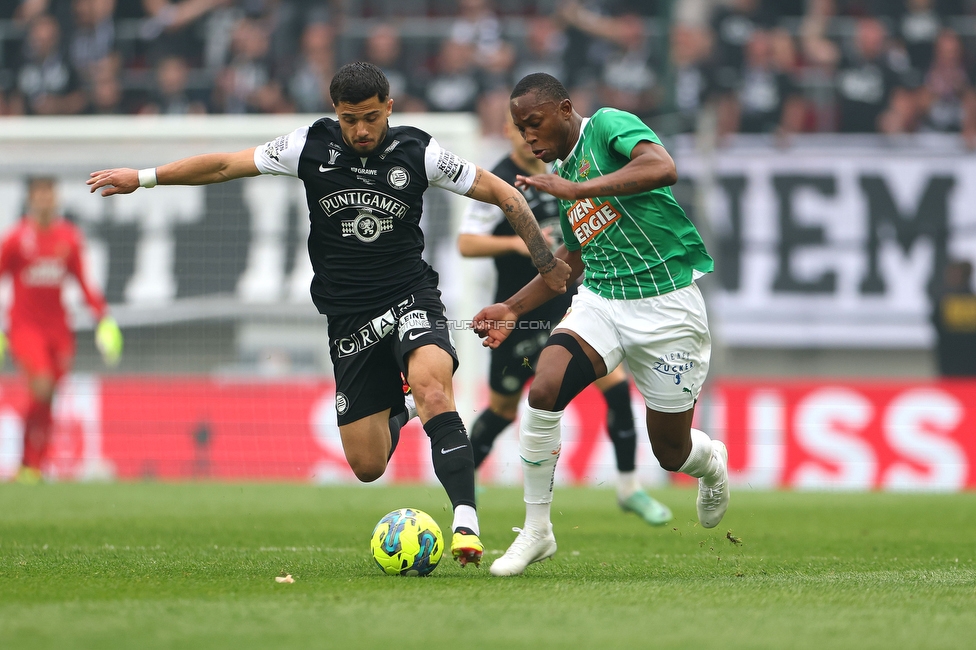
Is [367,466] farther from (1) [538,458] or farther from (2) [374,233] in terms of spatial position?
(2) [374,233]

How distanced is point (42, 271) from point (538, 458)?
8.68 metres

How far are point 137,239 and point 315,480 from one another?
355 cm

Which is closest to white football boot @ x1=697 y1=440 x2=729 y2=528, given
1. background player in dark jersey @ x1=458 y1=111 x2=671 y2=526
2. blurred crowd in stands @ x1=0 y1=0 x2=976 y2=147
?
background player in dark jersey @ x1=458 y1=111 x2=671 y2=526

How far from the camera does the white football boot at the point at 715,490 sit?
663cm

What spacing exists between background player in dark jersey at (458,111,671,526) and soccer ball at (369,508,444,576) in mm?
2994

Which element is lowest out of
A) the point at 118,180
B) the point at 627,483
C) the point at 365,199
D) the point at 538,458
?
the point at 627,483

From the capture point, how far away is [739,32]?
18125 millimetres

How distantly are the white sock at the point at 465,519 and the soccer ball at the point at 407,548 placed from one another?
0.55ft

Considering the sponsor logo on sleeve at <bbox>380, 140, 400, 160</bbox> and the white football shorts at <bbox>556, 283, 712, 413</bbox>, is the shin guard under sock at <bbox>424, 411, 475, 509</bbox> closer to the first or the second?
the white football shorts at <bbox>556, 283, 712, 413</bbox>

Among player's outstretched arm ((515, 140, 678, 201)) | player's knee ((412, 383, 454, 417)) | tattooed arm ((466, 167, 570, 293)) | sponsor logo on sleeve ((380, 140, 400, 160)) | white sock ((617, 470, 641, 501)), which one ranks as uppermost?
sponsor logo on sleeve ((380, 140, 400, 160))

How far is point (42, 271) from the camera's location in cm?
1317

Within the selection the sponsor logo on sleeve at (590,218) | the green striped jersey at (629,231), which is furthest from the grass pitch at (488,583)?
the sponsor logo on sleeve at (590,218)

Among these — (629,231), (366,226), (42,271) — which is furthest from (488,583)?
(42,271)

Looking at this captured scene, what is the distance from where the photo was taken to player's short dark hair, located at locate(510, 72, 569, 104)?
19.5 ft
